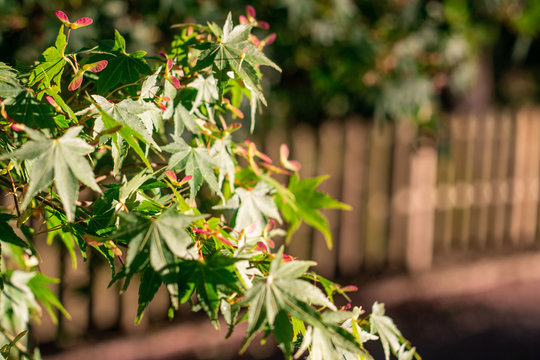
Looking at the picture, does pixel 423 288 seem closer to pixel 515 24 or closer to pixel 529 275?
pixel 529 275

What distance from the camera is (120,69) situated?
3.05 feet

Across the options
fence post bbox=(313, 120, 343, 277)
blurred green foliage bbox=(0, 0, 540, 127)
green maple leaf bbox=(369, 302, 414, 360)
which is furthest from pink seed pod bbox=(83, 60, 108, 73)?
fence post bbox=(313, 120, 343, 277)

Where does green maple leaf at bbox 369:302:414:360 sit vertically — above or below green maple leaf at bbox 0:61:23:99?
below

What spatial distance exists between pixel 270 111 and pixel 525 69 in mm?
8239

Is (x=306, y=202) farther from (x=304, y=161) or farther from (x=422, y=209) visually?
(x=422, y=209)

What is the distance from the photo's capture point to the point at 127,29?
2562mm

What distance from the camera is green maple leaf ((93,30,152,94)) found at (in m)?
0.93

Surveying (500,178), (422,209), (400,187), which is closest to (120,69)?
(400,187)

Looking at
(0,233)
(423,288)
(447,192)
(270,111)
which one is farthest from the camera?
(447,192)

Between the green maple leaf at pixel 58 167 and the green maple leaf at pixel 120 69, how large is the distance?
0.82 ft

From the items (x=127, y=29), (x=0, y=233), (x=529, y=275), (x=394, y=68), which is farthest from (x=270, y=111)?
(x=0, y=233)

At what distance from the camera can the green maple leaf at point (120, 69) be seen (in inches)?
36.6

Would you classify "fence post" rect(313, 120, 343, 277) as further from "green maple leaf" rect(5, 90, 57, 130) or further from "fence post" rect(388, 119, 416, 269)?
"green maple leaf" rect(5, 90, 57, 130)

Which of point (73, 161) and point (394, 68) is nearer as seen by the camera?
point (73, 161)
